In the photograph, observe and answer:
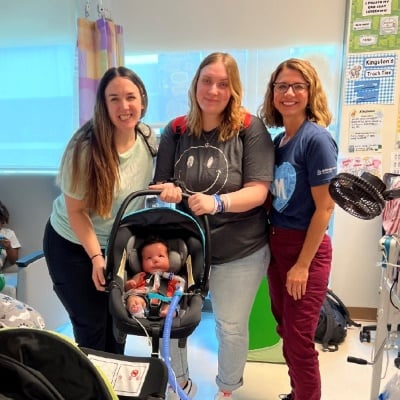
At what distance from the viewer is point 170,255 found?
61.6 inches

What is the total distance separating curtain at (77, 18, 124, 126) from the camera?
8.29 ft

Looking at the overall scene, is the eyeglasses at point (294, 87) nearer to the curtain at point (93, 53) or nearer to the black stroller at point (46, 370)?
the black stroller at point (46, 370)

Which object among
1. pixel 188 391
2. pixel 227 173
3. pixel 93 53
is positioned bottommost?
pixel 188 391

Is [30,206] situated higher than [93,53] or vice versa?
[93,53]

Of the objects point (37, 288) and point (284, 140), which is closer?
point (284, 140)

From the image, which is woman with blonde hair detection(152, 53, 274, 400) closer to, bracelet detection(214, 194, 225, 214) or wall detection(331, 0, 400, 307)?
bracelet detection(214, 194, 225, 214)

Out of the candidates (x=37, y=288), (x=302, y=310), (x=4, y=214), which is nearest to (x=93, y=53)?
(x=4, y=214)

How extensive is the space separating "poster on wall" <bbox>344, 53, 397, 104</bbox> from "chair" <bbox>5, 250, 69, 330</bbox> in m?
2.05

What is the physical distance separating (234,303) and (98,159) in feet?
2.50

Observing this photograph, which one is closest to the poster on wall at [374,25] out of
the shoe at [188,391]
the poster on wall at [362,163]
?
the poster on wall at [362,163]

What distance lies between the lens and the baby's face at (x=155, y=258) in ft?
5.03

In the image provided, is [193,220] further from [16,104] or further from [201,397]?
[16,104]

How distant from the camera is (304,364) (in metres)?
1.65

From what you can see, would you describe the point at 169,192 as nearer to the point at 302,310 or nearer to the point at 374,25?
the point at 302,310
